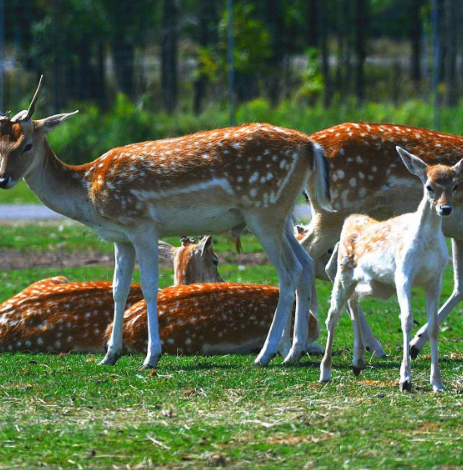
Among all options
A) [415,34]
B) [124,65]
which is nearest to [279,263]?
[124,65]

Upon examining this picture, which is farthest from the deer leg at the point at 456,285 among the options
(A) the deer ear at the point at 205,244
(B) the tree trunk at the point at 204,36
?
(B) the tree trunk at the point at 204,36

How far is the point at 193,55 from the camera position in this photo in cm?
3497

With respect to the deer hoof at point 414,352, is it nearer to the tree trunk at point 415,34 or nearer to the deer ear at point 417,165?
the deer ear at point 417,165

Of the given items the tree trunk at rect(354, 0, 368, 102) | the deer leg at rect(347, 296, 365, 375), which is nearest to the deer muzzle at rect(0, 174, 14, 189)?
the deer leg at rect(347, 296, 365, 375)

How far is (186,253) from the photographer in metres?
10.3

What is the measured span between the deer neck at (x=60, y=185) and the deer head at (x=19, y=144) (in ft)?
0.44

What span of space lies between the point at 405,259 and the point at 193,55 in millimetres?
28948

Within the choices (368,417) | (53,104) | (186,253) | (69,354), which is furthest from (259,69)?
(368,417)

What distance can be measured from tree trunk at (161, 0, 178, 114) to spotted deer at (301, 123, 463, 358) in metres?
17.8

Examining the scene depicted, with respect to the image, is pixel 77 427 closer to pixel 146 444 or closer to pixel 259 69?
pixel 146 444

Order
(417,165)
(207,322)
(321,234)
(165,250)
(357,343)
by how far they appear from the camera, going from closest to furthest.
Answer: (417,165), (357,343), (207,322), (321,234), (165,250)

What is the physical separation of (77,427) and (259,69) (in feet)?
77.2

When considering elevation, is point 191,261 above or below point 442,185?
below

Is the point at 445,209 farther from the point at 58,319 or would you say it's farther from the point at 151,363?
the point at 58,319
